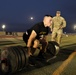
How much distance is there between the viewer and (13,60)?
262 inches

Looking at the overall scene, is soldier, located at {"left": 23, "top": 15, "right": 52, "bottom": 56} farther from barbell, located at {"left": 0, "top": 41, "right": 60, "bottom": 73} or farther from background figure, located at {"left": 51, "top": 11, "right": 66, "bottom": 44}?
background figure, located at {"left": 51, "top": 11, "right": 66, "bottom": 44}

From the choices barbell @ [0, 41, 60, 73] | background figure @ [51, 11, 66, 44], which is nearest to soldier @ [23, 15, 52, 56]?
barbell @ [0, 41, 60, 73]

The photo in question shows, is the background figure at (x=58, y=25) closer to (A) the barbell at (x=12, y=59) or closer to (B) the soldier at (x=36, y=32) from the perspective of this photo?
(B) the soldier at (x=36, y=32)

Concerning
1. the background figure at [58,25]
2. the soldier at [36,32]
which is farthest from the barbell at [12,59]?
the background figure at [58,25]

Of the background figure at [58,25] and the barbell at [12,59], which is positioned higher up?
the background figure at [58,25]

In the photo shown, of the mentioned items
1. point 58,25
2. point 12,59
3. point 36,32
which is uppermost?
point 58,25

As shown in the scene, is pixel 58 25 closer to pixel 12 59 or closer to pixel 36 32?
pixel 36 32

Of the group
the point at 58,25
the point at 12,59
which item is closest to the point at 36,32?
the point at 12,59

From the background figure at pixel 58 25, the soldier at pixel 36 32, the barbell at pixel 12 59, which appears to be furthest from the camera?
the background figure at pixel 58 25

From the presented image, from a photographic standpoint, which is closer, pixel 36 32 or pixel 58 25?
pixel 36 32

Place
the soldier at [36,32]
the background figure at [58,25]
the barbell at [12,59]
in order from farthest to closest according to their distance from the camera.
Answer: the background figure at [58,25] < the soldier at [36,32] < the barbell at [12,59]

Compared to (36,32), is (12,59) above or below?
below

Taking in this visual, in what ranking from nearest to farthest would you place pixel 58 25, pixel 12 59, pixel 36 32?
pixel 12 59 < pixel 36 32 < pixel 58 25

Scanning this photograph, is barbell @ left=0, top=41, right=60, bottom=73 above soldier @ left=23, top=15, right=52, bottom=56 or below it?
below
